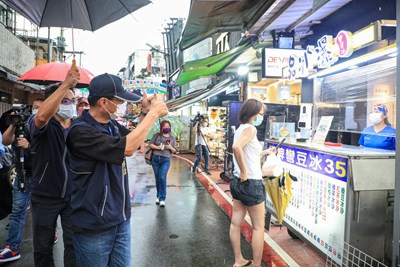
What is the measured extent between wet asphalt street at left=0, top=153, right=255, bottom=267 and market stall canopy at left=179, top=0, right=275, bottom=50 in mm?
4665

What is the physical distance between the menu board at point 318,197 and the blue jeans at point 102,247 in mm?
2366

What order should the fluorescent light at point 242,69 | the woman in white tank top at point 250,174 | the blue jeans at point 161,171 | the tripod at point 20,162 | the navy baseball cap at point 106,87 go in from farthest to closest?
the fluorescent light at point 242,69
the blue jeans at point 161,171
the tripod at point 20,162
the woman in white tank top at point 250,174
the navy baseball cap at point 106,87

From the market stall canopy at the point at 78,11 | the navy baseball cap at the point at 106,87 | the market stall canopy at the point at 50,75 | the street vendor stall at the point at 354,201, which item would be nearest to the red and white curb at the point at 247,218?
the street vendor stall at the point at 354,201

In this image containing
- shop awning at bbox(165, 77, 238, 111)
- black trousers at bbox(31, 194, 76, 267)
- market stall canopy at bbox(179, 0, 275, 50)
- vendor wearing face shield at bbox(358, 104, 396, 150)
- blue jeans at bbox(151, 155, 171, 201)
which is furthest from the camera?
shop awning at bbox(165, 77, 238, 111)

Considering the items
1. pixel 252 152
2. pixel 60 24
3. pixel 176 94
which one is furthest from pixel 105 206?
pixel 176 94

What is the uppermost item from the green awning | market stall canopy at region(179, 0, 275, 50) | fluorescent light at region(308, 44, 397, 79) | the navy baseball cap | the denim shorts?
market stall canopy at region(179, 0, 275, 50)

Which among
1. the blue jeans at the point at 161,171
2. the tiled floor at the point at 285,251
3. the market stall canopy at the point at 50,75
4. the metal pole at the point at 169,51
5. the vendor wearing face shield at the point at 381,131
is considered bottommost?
the tiled floor at the point at 285,251

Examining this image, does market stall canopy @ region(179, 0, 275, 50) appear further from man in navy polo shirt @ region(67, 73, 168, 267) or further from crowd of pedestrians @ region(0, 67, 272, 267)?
man in navy polo shirt @ region(67, 73, 168, 267)

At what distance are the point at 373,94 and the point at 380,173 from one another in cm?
→ 363

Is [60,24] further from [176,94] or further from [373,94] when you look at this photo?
[176,94]

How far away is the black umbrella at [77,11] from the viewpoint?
12.0 ft

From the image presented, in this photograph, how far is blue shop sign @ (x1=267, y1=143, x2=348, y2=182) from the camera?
10.8ft

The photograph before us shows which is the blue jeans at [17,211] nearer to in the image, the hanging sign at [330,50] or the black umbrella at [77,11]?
the black umbrella at [77,11]

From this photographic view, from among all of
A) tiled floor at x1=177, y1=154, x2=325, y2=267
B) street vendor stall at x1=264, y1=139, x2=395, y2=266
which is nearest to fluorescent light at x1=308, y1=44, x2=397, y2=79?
street vendor stall at x1=264, y1=139, x2=395, y2=266
